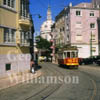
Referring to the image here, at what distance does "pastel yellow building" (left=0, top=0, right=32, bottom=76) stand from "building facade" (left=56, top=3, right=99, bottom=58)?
24771 millimetres

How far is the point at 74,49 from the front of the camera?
83.2ft

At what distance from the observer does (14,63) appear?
56.8ft

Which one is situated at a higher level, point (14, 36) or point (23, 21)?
point (23, 21)

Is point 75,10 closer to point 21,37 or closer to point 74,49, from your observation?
point 74,49

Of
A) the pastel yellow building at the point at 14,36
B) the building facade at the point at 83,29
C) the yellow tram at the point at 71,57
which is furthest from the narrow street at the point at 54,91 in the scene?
the building facade at the point at 83,29

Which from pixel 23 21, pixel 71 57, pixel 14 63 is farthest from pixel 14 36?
pixel 71 57

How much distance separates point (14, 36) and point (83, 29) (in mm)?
29485

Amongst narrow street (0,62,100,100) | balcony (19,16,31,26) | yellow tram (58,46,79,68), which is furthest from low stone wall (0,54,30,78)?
yellow tram (58,46,79,68)

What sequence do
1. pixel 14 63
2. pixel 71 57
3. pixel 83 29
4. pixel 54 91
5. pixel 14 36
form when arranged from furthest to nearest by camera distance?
1. pixel 83 29
2. pixel 71 57
3. pixel 14 36
4. pixel 14 63
5. pixel 54 91

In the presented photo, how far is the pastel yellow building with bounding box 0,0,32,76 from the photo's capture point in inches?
622

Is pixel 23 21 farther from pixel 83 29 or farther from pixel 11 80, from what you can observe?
pixel 83 29

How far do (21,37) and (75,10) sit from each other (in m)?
28.4

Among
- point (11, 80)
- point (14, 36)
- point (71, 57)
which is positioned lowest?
point (11, 80)

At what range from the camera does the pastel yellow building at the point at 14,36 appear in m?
15.8
